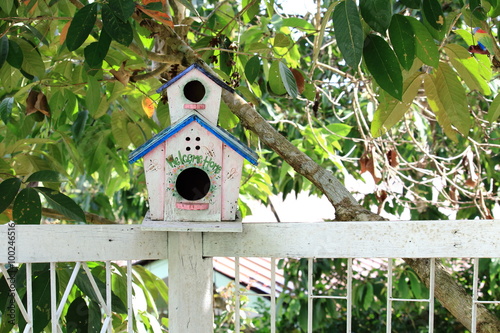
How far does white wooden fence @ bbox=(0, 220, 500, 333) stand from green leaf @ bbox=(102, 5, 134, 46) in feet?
1.25

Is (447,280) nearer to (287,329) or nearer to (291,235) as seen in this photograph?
(291,235)

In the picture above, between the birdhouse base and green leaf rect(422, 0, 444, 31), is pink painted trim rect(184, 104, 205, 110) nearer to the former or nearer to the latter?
the birdhouse base

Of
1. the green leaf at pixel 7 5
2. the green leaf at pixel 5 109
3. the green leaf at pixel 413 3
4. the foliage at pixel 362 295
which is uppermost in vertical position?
the green leaf at pixel 7 5

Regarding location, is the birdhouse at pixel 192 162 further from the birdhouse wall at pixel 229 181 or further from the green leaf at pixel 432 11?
the green leaf at pixel 432 11

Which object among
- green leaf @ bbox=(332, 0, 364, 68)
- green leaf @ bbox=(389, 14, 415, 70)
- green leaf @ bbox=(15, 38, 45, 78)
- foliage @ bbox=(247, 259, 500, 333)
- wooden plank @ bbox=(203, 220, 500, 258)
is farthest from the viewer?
foliage @ bbox=(247, 259, 500, 333)

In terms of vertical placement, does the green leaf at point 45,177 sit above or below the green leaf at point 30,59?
below

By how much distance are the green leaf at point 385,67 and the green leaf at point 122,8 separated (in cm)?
44

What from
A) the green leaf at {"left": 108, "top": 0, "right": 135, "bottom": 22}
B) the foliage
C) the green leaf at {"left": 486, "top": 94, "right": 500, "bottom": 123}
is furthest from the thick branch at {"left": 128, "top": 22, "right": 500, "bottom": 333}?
the foliage

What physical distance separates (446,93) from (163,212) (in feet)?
2.21

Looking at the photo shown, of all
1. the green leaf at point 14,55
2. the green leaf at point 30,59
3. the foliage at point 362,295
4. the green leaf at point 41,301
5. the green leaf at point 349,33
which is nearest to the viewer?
the green leaf at point 349,33

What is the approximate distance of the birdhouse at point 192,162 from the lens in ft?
4.07

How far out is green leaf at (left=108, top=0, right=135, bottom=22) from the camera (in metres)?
1.10

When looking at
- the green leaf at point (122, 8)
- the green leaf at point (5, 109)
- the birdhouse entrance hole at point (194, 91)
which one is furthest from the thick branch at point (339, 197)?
the green leaf at point (5, 109)

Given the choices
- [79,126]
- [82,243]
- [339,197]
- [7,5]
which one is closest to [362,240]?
[339,197]
